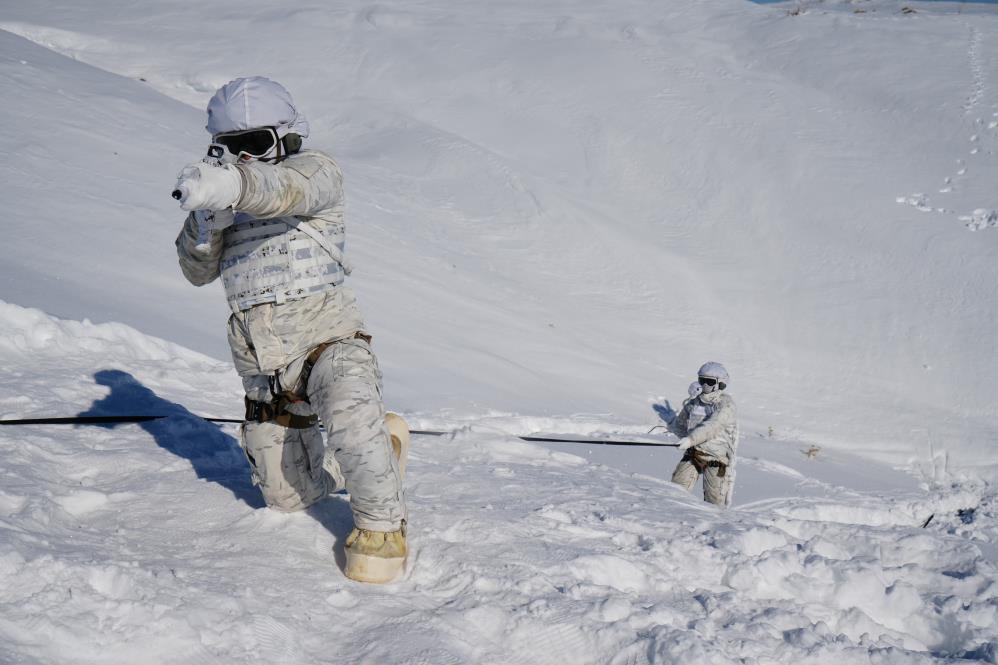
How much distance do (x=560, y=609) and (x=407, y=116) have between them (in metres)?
14.4

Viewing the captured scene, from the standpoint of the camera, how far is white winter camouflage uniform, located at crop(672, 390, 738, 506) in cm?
697

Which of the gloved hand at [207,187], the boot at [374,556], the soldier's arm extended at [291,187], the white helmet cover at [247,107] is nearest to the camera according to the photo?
the gloved hand at [207,187]

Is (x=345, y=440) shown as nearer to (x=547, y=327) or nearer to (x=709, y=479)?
(x=709, y=479)

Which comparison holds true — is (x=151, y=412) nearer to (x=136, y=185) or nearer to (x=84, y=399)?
(x=84, y=399)

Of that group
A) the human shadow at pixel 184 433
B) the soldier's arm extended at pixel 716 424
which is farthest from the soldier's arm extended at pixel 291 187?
the soldier's arm extended at pixel 716 424

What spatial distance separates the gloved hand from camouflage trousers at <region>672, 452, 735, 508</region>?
5062mm

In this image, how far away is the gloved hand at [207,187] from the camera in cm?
256

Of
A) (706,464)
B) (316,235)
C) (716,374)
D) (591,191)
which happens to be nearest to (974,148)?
(591,191)

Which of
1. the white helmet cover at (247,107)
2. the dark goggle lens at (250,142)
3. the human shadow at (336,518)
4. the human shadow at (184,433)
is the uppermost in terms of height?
the white helmet cover at (247,107)

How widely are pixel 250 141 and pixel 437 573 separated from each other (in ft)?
5.18

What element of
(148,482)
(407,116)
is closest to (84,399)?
(148,482)

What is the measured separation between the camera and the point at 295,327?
326 centimetres

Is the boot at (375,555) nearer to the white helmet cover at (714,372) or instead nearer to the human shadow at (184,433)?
the human shadow at (184,433)

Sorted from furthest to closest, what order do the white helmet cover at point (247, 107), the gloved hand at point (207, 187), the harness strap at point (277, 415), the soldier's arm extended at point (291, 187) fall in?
the harness strap at point (277, 415) < the white helmet cover at point (247, 107) < the soldier's arm extended at point (291, 187) < the gloved hand at point (207, 187)
